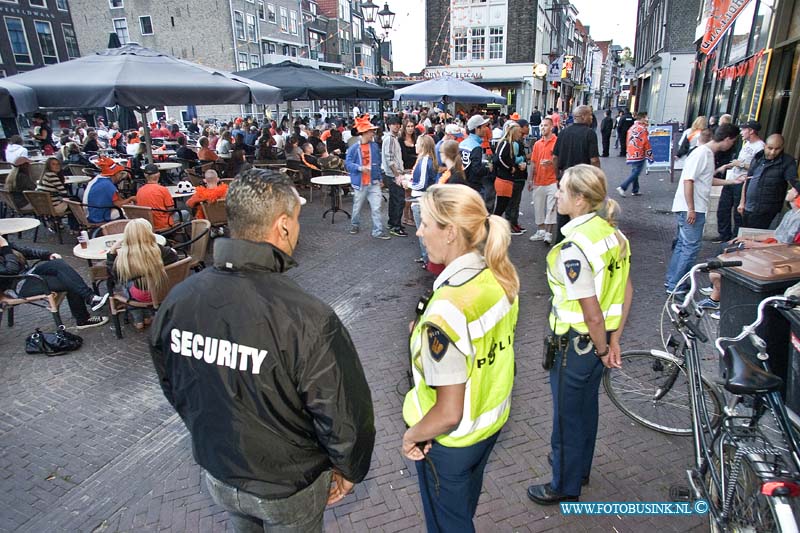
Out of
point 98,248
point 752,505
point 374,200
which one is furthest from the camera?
point 374,200

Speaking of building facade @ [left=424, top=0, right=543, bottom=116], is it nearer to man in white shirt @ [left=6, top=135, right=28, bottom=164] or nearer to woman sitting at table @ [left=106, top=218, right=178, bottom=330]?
man in white shirt @ [left=6, top=135, right=28, bottom=164]

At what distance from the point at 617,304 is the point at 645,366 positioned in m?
1.41

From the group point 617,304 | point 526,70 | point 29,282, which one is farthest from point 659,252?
point 526,70

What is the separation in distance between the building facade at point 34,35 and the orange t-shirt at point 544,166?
118 ft

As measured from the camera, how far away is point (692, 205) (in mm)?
5344

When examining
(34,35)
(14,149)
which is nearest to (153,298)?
(14,149)

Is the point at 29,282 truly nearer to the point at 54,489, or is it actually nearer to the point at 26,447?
the point at 26,447

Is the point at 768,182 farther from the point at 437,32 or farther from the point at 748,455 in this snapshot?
the point at 437,32

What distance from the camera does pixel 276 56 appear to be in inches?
1564

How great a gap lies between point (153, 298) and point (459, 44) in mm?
33521

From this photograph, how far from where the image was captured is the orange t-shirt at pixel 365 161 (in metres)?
8.20

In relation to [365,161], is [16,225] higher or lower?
lower

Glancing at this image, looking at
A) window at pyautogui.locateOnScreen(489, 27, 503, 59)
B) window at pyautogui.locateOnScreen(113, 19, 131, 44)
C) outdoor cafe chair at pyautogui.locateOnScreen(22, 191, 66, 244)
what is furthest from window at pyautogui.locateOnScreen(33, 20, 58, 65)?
outdoor cafe chair at pyautogui.locateOnScreen(22, 191, 66, 244)

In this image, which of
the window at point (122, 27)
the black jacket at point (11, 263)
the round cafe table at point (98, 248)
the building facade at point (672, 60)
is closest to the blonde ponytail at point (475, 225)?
the round cafe table at point (98, 248)
